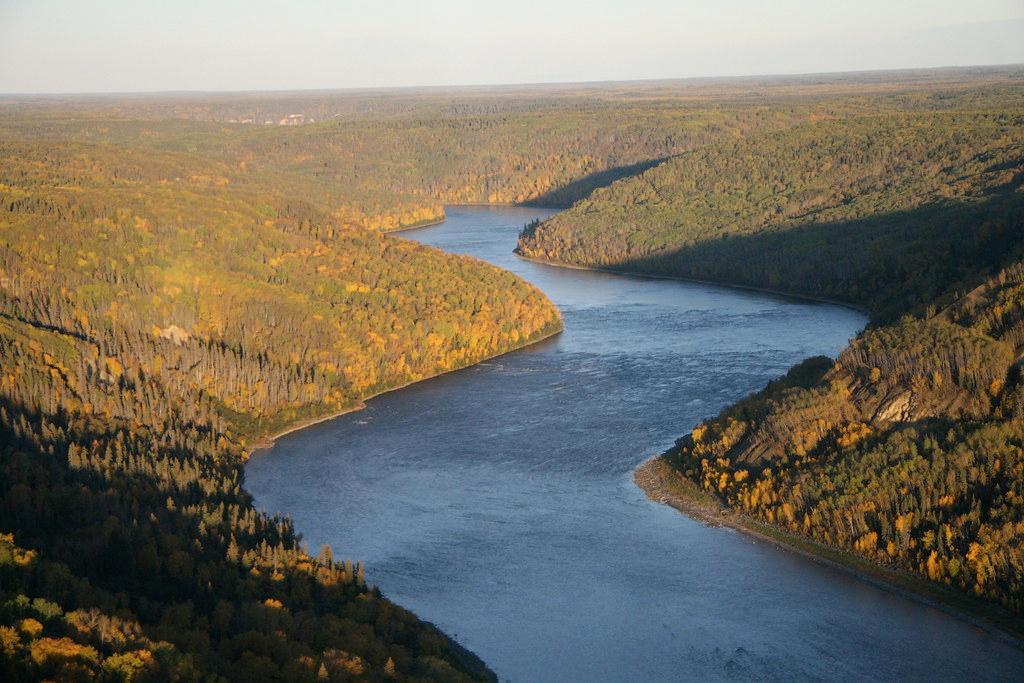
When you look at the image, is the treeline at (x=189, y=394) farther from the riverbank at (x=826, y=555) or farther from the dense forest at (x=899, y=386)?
the dense forest at (x=899, y=386)

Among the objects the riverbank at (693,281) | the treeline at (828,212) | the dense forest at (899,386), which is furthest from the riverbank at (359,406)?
the riverbank at (693,281)

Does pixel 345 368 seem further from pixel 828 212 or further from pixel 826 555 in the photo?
pixel 828 212

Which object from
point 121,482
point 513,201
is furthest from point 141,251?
point 513,201

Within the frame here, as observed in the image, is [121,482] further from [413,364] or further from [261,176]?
[261,176]

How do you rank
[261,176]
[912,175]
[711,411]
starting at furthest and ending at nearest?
1. [261,176]
2. [912,175]
3. [711,411]

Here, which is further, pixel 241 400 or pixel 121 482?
Answer: pixel 241 400

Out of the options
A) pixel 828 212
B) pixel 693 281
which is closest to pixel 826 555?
pixel 693 281

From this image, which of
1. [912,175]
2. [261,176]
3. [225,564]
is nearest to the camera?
[225,564]
